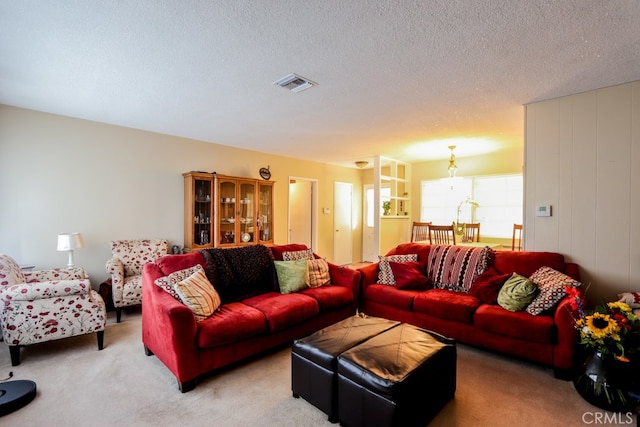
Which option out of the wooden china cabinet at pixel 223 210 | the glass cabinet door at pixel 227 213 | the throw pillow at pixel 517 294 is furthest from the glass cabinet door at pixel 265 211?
the throw pillow at pixel 517 294

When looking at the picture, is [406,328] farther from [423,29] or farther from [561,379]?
[423,29]

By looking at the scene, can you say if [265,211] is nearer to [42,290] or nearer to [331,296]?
[331,296]

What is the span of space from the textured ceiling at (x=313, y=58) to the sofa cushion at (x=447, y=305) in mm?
2030

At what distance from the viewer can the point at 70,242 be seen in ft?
11.5

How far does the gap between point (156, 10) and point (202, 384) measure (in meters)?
2.54

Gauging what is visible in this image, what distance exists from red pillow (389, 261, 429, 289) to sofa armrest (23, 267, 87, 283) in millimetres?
3607

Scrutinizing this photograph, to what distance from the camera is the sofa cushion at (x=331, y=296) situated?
10.2 feet

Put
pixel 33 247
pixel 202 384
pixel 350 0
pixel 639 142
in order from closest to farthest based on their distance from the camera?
pixel 350 0 → pixel 202 384 → pixel 639 142 → pixel 33 247

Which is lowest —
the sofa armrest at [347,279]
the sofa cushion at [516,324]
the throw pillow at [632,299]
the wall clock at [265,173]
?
the sofa cushion at [516,324]

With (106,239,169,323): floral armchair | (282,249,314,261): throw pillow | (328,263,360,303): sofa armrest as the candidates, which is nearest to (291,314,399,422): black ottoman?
(328,263,360,303): sofa armrest

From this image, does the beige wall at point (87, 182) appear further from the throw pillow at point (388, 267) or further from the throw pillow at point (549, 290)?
the throw pillow at point (549, 290)

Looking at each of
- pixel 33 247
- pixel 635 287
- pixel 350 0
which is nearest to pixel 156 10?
pixel 350 0

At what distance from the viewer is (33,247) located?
3.60 metres

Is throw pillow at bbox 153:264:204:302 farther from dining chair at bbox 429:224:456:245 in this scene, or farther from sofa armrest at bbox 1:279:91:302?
dining chair at bbox 429:224:456:245
